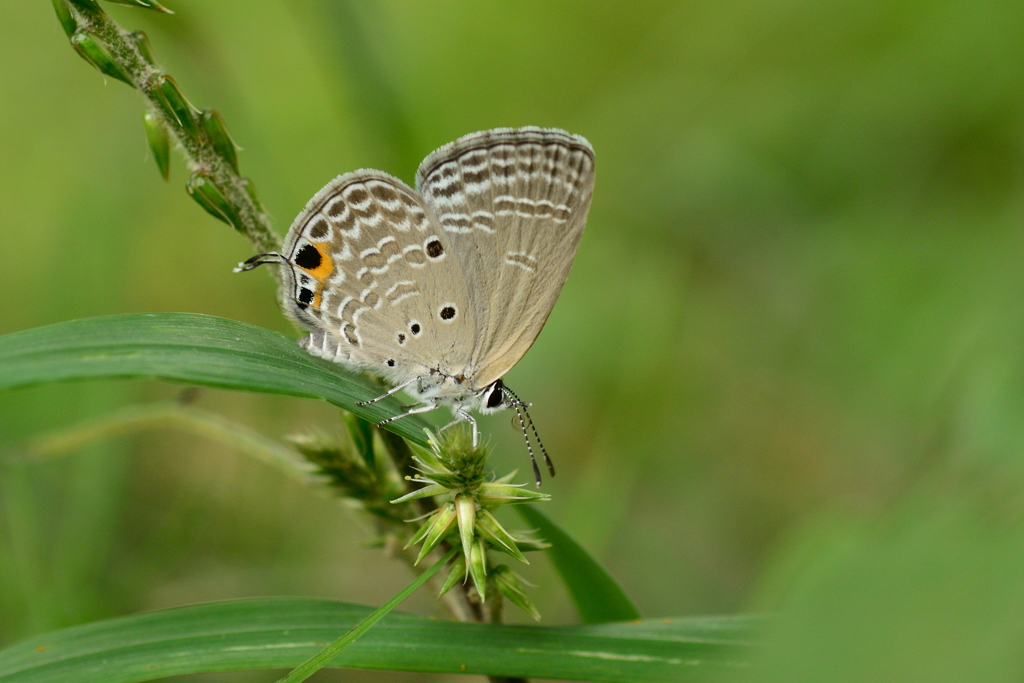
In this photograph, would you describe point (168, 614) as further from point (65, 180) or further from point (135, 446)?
point (65, 180)

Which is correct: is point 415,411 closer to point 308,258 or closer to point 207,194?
point 308,258

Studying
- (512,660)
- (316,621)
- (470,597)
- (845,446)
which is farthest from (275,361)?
(845,446)

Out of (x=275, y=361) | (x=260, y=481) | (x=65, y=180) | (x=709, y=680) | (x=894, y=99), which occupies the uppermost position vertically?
(x=65, y=180)

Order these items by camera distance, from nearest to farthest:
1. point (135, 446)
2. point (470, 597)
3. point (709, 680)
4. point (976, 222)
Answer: point (709, 680) < point (470, 597) < point (135, 446) < point (976, 222)

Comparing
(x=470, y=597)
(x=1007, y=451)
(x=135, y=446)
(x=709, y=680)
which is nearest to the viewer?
(x=709, y=680)

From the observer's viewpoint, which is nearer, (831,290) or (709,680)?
(709,680)

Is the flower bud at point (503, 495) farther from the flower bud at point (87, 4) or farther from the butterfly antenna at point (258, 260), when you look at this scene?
the flower bud at point (87, 4)

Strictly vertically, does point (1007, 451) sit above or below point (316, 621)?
below
